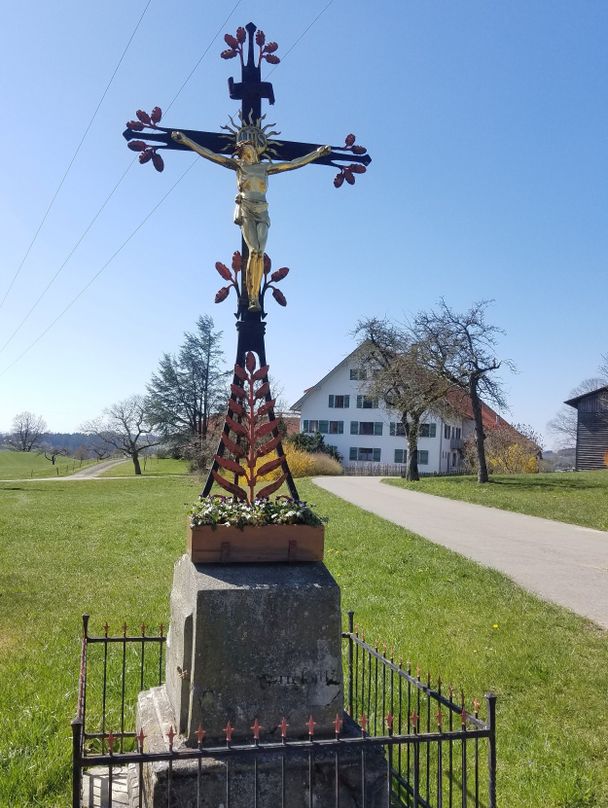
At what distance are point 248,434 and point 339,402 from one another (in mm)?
44020

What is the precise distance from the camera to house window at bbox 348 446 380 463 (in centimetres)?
4759

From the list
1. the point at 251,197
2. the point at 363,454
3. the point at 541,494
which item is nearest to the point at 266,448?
the point at 251,197

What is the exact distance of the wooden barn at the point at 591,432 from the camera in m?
38.0

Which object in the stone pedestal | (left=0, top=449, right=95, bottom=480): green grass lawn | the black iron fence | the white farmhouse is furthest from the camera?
(left=0, top=449, right=95, bottom=480): green grass lawn

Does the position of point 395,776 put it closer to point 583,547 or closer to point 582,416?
point 583,547

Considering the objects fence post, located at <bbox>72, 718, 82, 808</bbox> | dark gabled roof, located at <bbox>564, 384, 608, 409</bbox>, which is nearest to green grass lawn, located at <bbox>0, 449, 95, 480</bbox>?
dark gabled roof, located at <bbox>564, 384, 608, 409</bbox>

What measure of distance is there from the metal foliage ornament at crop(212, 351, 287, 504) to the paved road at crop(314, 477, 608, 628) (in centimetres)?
537

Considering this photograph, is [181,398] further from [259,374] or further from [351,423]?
[259,374]

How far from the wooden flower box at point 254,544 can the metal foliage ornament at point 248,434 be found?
0.32 m

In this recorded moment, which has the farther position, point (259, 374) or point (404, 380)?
point (404, 380)

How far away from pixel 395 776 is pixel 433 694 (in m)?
1.17

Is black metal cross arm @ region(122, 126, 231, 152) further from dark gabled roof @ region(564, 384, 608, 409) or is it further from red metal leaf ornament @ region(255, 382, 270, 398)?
dark gabled roof @ region(564, 384, 608, 409)

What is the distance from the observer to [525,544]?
1311 cm

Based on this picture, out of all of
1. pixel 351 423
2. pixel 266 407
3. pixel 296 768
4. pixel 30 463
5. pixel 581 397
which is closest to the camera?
pixel 296 768
